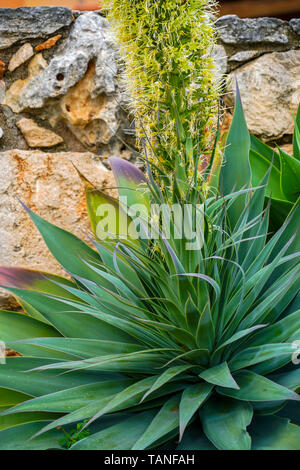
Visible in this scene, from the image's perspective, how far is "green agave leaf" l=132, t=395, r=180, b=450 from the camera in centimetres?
97

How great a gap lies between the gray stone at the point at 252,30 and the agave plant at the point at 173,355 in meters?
0.83

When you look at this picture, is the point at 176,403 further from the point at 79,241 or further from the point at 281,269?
the point at 79,241

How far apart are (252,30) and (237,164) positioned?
740mm

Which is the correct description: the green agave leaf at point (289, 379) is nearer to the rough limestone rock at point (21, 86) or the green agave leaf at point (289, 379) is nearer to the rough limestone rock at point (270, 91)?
the rough limestone rock at point (270, 91)

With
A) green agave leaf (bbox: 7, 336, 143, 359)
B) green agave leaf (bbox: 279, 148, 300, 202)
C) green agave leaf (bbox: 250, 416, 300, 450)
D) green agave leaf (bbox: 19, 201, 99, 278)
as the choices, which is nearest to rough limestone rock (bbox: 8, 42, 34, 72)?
green agave leaf (bbox: 19, 201, 99, 278)

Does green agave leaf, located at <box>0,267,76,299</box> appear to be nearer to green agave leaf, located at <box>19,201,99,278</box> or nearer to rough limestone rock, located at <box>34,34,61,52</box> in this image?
green agave leaf, located at <box>19,201,99,278</box>

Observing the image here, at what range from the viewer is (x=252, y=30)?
1.91 m

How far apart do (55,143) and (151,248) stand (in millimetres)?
816

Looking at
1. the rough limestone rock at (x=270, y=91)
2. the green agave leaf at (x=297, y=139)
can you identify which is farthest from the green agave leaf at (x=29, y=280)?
the rough limestone rock at (x=270, y=91)

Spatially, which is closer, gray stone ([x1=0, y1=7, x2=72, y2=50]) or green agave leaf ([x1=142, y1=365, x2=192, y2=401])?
green agave leaf ([x1=142, y1=365, x2=192, y2=401])

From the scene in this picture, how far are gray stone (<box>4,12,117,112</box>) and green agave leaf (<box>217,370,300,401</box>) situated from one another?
118 centimetres

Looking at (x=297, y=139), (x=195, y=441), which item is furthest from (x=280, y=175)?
(x=195, y=441)

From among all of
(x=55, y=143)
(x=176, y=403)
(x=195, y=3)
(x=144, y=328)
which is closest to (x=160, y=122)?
(x=195, y=3)

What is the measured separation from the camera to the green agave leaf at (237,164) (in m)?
1.45
